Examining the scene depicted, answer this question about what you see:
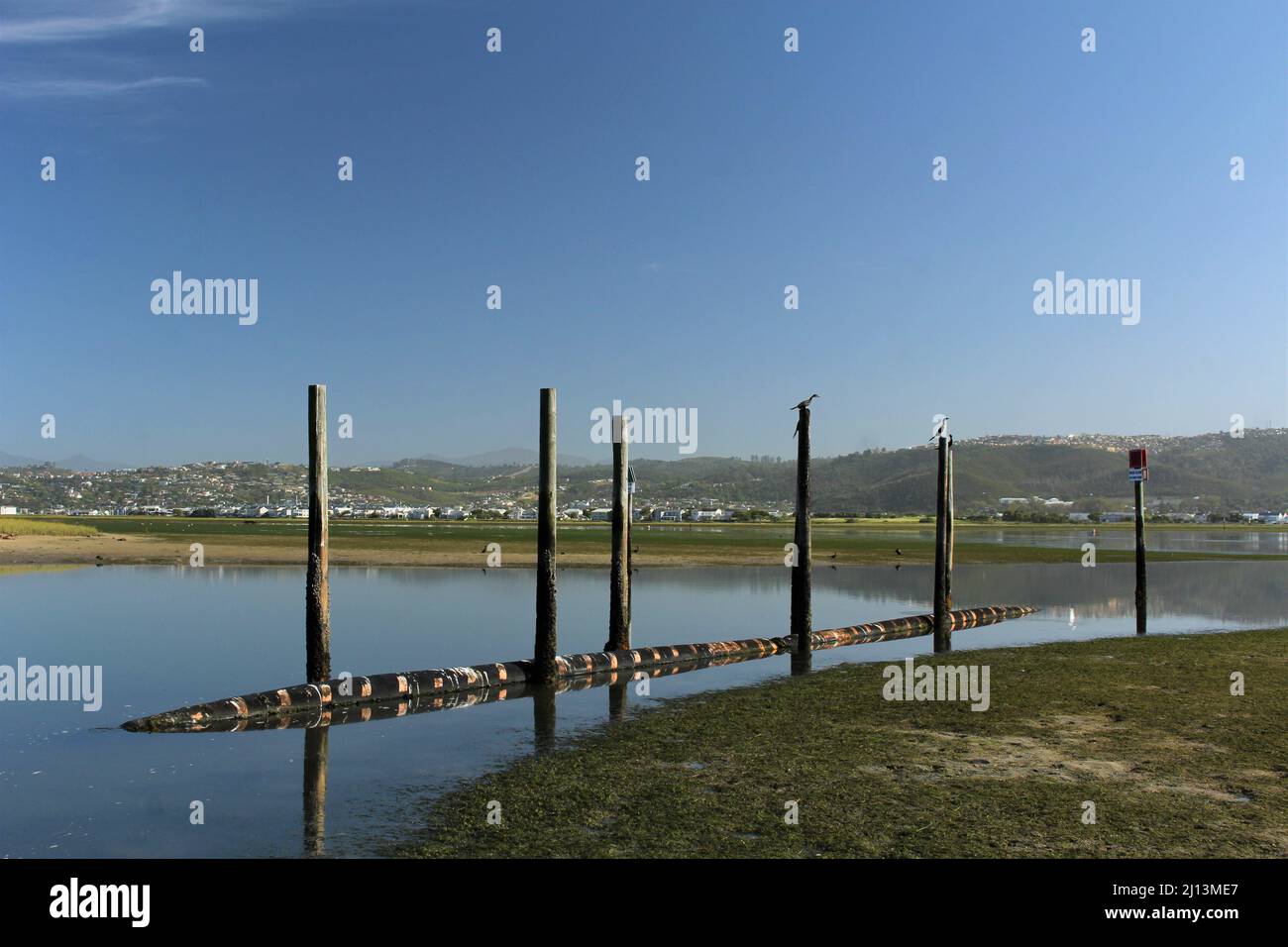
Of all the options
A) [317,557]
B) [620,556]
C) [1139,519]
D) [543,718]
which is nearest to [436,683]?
[543,718]

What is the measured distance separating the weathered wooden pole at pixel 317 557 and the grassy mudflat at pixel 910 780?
21.3ft

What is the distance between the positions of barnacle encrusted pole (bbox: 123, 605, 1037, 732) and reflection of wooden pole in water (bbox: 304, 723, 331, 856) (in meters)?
1.26

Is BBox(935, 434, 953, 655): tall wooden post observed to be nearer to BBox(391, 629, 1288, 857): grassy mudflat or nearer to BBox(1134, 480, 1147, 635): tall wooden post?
BBox(1134, 480, 1147, 635): tall wooden post

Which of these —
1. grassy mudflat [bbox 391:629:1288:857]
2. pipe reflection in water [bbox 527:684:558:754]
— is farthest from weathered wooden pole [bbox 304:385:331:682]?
grassy mudflat [bbox 391:629:1288:857]

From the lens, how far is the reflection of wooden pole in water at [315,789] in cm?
1152

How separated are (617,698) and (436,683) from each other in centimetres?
372

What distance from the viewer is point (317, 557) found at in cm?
2069

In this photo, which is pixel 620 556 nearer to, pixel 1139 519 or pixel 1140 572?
pixel 1140 572

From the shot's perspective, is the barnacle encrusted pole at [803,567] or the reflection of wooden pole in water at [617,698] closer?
the reflection of wooden pole in water at [617,698]

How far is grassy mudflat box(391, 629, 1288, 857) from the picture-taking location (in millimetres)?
10820

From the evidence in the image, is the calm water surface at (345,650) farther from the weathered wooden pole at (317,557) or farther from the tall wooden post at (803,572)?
the weathered wooden pole at (317,557)

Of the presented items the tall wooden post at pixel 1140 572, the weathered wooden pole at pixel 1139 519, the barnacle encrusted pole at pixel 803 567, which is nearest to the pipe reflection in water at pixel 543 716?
the barnacle encrusted pole at pixel 803 567
